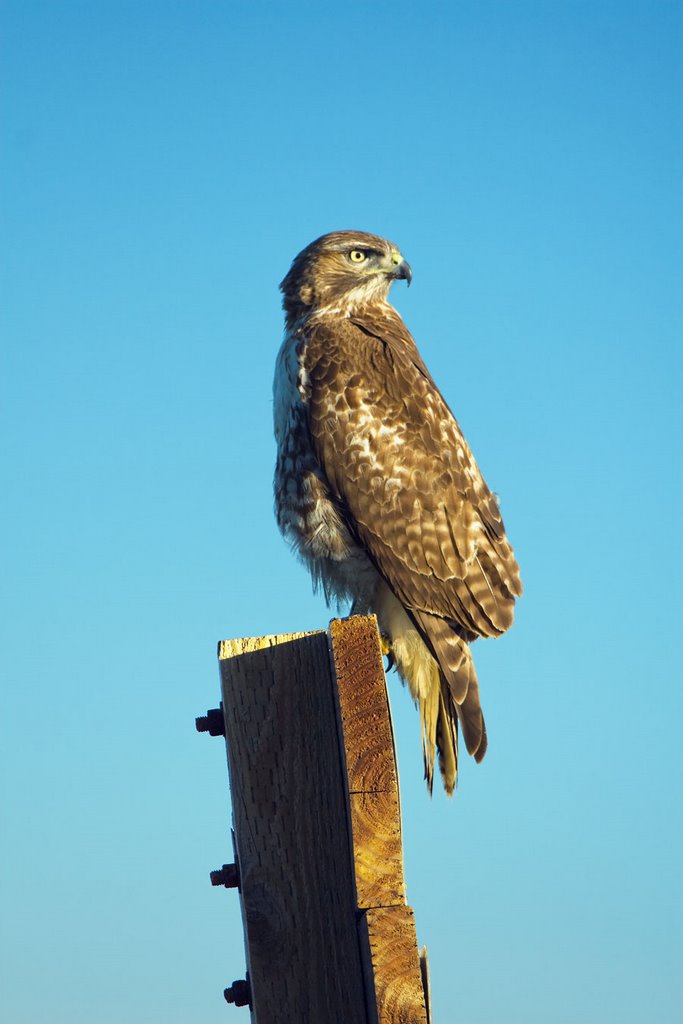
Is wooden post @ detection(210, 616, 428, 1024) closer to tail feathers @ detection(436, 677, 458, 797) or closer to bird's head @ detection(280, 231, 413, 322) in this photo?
tail feathers @ detection(436, 677, 458, 797)

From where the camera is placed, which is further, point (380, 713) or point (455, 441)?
point (455, 441)

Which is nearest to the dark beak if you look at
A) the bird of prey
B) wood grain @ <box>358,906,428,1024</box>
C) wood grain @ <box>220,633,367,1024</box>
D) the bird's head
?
the bird's head

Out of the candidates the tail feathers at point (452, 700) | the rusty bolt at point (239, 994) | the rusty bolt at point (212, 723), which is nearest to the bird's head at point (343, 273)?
the tail feathers at point (452, 700)

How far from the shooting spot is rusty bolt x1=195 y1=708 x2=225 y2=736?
3.51 m

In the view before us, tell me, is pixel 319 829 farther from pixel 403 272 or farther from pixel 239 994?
pixel 403 272

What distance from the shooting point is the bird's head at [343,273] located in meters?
→ 6.50

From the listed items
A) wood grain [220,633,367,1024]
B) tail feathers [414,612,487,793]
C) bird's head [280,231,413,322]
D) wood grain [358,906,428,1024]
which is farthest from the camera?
bird's head [280,231,413,322]

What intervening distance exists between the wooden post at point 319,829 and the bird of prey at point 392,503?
1972mm

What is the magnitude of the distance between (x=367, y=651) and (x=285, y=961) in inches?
32.2

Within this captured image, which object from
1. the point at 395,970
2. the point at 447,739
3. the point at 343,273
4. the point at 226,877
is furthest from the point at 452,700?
the point at 343,273

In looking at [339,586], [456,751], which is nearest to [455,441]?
[339,586]

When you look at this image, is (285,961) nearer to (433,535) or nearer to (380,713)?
(380,713)

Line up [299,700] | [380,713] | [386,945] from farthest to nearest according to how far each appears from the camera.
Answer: [299,700], [380,713], [386,945]

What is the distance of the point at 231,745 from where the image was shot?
11.1 ft
